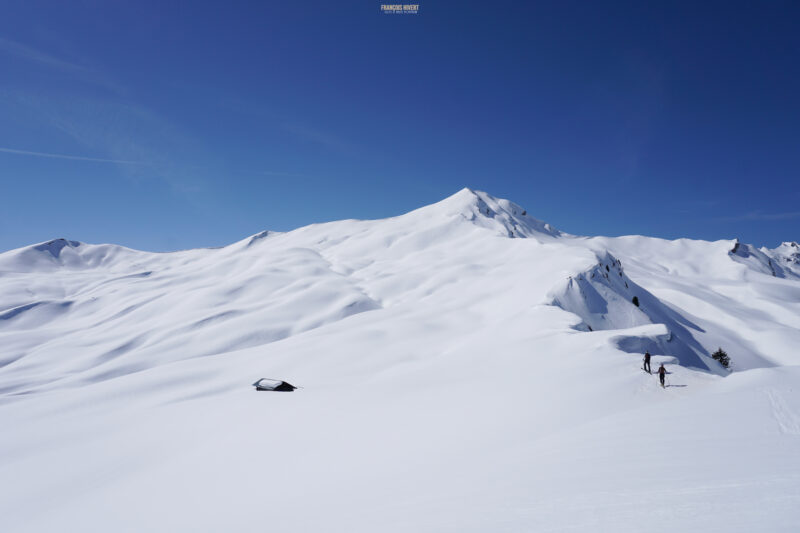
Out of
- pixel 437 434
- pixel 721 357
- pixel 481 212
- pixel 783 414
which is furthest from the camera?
pixel 481 212

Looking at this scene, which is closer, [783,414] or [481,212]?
[783,414]

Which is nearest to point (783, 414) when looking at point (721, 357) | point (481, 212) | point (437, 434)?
point (437, 434)

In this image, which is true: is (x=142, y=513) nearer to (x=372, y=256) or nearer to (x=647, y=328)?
(x=647, y=328)

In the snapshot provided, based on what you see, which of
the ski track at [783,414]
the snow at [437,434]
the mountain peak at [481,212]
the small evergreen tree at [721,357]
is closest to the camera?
the snow at [437,434]

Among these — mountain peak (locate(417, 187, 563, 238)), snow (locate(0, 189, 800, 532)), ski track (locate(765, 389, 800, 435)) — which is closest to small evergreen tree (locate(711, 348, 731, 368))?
snow (locate(0, 189, 800, 532))

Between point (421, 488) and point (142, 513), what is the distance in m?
10.9

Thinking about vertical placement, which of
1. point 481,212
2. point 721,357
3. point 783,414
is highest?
point 481,212

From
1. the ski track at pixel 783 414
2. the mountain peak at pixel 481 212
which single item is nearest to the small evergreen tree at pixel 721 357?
the ski track at pixel 783 414

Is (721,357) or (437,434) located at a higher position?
(721,357)

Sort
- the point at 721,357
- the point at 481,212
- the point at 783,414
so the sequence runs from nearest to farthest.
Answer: the point at 783,414 < the point at 721,357 < the point at 481,212

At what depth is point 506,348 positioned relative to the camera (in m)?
32.5

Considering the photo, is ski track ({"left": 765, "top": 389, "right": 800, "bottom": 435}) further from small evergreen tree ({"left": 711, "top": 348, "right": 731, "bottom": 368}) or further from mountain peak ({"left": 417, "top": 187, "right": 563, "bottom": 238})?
mountain peak ({"left": 417, "top": 187, "right": 563, "bottom": 238})

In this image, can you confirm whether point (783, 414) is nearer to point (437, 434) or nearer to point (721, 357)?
point (437, 434)

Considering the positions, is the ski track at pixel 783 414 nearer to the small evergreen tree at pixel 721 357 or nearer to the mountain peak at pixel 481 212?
the small evergreen tree at pixel 721 357
